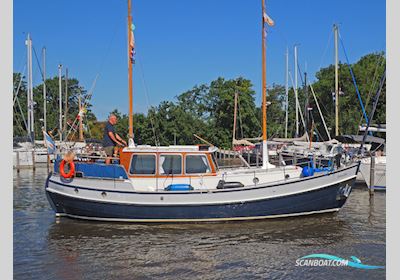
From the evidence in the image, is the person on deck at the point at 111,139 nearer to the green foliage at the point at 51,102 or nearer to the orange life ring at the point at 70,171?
the orange life ring at the point at 70,171

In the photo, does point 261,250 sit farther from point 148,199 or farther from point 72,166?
point 72,166

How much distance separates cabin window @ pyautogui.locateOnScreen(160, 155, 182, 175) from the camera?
15.5 meters

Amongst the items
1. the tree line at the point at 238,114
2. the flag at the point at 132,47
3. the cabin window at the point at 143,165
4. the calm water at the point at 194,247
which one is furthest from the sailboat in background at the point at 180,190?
the tree line at the point at 238,114

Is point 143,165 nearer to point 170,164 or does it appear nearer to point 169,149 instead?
point 170,164

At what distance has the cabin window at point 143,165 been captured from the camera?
15.5m

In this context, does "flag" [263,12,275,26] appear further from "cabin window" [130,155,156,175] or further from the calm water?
the calm water

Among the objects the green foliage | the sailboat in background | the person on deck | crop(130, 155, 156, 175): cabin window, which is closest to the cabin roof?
the sailboat in background

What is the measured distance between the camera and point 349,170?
15.8 m

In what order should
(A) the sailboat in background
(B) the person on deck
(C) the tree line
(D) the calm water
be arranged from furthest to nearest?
(C) the tree line
(B) the person on deck
(A) the sailboat in background
(D) the calm water

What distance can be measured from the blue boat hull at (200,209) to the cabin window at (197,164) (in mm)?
1511

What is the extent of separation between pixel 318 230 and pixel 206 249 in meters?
4.22

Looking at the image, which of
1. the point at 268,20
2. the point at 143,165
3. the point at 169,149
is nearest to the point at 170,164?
the point at 169,149

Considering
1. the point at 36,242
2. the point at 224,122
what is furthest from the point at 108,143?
the point at 224,122

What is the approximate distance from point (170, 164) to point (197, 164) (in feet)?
3.13
